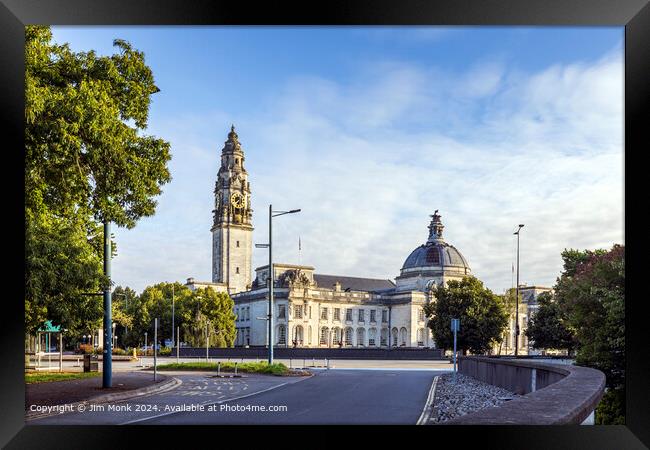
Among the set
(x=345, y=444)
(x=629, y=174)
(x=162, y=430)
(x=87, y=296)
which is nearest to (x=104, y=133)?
(x=87, y=296)

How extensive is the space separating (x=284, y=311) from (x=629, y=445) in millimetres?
82664

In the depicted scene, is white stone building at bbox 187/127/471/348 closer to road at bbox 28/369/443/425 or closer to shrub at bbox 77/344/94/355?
shrub at bbox 77/344/94/355

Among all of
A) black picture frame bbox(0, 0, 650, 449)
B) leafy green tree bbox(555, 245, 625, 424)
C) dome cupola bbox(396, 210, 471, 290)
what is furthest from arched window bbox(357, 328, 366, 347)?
black picture frame bbox(0, 0, 650, 449)

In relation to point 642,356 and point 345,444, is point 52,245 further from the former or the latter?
point 642,356

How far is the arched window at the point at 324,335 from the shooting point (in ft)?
301

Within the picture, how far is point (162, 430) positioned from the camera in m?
9.99

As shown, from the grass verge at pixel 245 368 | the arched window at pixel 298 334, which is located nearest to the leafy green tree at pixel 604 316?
the grass verge at pixel 245 368

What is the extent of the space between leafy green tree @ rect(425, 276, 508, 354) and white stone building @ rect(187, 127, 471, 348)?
3744 centimetres

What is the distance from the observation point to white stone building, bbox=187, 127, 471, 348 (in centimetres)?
8788

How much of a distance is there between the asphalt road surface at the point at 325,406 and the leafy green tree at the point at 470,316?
22684 millimetres

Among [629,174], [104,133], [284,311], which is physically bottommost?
[284,311]

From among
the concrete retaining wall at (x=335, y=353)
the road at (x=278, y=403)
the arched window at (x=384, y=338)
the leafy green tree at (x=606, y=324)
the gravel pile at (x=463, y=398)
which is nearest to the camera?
the road at (x=278, y=403)

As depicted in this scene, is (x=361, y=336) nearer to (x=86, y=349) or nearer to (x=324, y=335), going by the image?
(x=324, y=335)

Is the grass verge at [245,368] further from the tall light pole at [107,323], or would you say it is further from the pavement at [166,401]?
the tall light pole at [107,323]
